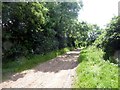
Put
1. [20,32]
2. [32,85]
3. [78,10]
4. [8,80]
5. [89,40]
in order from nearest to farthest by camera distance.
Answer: [32,85], [8,80], [20,32], [78,10], [89,40]

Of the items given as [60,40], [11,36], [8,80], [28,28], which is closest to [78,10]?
[60,40]

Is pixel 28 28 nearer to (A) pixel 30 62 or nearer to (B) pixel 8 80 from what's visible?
(A) pixel 30 62

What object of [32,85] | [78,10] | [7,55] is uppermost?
[78,10]

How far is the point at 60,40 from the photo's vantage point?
36.7m

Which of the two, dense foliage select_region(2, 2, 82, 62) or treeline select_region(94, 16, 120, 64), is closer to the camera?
dense foliage select_region(2, 2, 82, 62)

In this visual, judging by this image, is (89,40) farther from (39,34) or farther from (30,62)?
(30,62)

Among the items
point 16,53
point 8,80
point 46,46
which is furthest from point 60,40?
point 8,80

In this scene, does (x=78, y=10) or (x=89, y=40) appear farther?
(x=89, y=40)

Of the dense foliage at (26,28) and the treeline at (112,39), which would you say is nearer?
the dense foliage at (26,28)

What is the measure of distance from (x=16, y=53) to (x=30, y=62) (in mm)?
1395

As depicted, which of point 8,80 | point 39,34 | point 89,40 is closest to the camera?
point 8,80

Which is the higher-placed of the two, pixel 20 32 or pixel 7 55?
pixel 20 32

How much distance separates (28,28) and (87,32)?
1610 inches

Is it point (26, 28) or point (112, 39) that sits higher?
point (26, 28)
